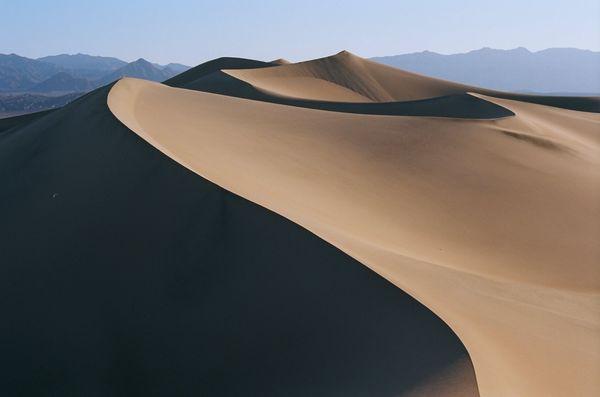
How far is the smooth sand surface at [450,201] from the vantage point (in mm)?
5176

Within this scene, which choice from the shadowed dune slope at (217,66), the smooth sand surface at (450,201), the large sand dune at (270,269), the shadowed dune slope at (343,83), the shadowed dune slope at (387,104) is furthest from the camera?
the shadowed dune slope at (217,66)

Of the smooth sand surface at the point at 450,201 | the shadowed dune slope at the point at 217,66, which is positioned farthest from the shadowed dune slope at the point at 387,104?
the shadowed dune slope at the point at 217,66

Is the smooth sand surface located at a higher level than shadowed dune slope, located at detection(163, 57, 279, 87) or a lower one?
lower

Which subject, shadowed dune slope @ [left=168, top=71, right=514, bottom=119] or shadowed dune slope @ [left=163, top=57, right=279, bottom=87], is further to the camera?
shadowed dune slope @ [left=163, top=57, right=279, bottom=87]

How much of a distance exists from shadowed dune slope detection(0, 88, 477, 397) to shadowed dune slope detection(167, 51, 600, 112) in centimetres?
2203

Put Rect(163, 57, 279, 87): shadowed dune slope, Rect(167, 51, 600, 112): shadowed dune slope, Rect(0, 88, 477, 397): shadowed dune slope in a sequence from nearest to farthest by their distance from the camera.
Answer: Rect(0, 88, 477, 397): shadowed dune slope → Rect(167, 51, 600, 112): shadowed dune slope → Rect(163, 57, 279, 87): shadowed dune slope

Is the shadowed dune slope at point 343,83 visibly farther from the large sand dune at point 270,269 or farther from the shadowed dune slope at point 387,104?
the large sand dune at point 270,269

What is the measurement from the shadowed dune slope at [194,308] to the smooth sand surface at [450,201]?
329mm

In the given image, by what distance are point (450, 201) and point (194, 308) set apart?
22.2 ft

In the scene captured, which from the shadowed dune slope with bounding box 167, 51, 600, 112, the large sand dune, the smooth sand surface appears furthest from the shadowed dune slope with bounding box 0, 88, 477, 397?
the shadowed dune slope with bounding box 167, 51, 600, 112

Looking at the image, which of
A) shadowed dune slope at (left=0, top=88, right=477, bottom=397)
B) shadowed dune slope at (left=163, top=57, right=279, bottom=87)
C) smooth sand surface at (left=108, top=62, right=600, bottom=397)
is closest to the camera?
shadowed dune slope at (left=0, top=88, right=477, bottom=397)

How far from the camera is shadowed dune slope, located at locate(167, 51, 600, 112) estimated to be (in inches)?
1248

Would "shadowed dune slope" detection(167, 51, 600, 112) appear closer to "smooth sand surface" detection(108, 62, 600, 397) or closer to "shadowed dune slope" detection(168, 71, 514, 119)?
"shadowed dune slope" detection(168, 71, 514, 119)

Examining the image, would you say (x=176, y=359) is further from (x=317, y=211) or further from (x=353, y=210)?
(x=353, y=210)
